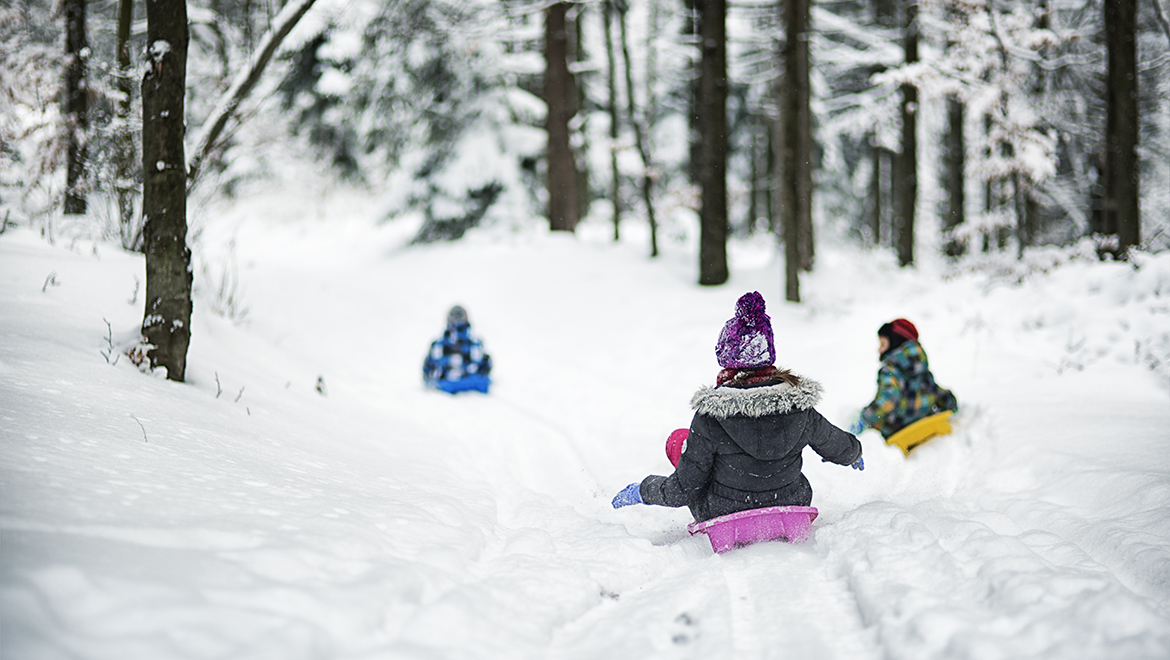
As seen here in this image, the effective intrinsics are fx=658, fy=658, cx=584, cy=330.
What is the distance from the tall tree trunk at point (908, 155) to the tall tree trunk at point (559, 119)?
24.1 ft

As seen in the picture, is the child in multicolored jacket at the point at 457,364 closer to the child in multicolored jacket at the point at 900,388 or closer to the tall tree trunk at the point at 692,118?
the child in multicolored jacket at the point at 900,388

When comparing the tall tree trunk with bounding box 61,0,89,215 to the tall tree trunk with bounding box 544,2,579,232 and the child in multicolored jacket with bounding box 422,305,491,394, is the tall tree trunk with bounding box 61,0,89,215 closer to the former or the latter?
the child in multicolored jacket with bounding box 422,305,491,394

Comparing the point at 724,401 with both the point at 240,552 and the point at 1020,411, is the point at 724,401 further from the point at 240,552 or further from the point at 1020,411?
the point at 1020,411

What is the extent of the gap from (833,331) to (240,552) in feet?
24.3

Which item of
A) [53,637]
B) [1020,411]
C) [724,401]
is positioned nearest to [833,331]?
[1020,411]

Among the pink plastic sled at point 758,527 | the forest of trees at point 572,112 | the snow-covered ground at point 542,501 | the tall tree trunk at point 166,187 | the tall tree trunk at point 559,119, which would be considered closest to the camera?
the snow-covered ground at point 542,501

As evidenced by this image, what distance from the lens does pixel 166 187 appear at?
449 cm

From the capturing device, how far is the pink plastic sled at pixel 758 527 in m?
3.27

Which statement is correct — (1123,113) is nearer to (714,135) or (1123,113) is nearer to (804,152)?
(714,135)

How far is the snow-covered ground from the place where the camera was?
204 centimetres

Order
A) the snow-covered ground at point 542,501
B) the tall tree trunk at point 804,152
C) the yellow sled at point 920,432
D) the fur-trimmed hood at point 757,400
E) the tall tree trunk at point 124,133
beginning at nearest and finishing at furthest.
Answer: the snow-covered ground at point 542,501
the fur-trimmed hood at point 757,400
the yellow sled at point 920,432
the tall tree trunk at point 124,133
the tall tree trunk at point 804,152

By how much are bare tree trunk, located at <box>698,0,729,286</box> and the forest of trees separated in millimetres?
41

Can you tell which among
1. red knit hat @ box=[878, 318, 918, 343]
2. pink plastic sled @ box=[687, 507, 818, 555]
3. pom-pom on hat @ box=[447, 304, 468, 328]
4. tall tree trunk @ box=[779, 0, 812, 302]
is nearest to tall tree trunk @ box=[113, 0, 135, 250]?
pom-pom on hat @ box=[447, 304, 468, 328]

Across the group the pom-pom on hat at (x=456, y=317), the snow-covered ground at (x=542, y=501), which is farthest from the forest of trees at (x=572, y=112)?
the pom-pom on hat at (x=456, y=317)
